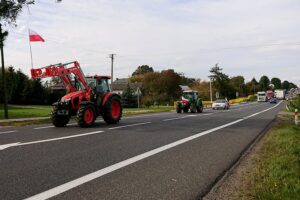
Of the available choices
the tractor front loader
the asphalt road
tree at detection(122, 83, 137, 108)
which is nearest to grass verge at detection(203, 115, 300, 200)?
the asphalt road

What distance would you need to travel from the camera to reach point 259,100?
92.9 meters

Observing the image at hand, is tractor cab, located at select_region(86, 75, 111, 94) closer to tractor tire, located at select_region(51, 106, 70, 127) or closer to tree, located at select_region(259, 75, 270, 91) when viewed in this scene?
tractor tire, located at select_region(51, 106, 70, 127)

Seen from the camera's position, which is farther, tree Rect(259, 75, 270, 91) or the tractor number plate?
tree Rect(259, 75, 270, 91)

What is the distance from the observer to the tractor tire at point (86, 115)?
A: 14.1 m

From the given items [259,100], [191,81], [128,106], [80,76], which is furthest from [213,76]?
[80,76]

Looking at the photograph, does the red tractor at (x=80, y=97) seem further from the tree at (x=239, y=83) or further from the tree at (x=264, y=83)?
the tree at (x=264, y=83)

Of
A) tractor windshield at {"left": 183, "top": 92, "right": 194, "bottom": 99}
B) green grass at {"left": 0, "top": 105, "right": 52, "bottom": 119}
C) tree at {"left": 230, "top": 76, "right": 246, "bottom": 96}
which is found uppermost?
tree at {"left": 230, "top": 76, "right": 246, "bottom": 96}

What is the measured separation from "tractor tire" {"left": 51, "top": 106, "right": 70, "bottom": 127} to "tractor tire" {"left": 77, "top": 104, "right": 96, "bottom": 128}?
126 centimetres

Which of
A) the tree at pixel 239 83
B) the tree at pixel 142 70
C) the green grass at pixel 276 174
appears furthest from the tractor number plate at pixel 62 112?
the tree at pixel 142 70

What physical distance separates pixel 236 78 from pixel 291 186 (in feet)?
452

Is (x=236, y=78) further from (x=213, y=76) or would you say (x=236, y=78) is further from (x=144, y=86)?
(x=144, y=86)

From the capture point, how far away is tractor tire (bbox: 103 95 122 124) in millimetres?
15906

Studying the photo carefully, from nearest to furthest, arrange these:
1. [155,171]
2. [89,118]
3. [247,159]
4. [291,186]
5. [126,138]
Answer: [291,186] → [155,171] → [247,159] → [126,138] → [89,118]

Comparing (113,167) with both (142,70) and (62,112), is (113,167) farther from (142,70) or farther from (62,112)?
(142,70)
